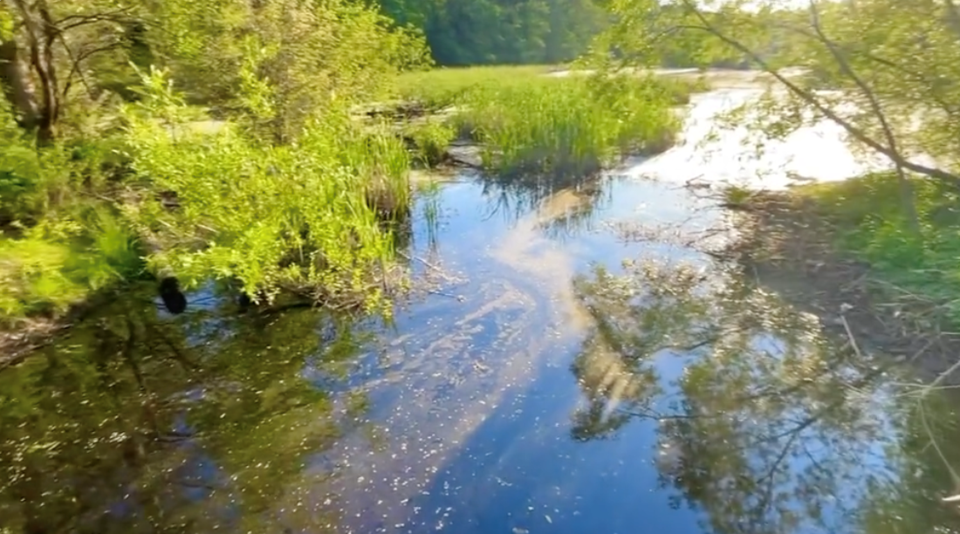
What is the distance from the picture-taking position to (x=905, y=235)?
557cm

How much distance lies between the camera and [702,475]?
3789 mm

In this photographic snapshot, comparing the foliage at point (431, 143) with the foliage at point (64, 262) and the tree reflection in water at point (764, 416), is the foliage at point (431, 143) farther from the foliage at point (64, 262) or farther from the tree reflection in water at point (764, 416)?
the tree reflection in water at point (764, 416)

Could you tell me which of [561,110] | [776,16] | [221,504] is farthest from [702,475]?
[561,110]

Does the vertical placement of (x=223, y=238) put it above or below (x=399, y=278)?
above

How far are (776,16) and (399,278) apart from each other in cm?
377

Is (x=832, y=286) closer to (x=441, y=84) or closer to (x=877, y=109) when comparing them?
(x=877, y=109)

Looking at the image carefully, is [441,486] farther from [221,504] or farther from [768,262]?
[768,262]

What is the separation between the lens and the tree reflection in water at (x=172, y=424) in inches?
136

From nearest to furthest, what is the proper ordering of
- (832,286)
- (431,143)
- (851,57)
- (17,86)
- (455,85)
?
1. (851,57)
2. (832,286)
3. (17,86)
4. (431,143)
5. (455,85)

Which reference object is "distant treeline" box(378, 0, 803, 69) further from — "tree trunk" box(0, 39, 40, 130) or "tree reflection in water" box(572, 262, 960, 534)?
"tree reflection in water" box(572, 262, 960, 534)

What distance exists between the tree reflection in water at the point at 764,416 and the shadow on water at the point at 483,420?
0.05 ft

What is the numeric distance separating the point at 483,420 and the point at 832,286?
339 cm

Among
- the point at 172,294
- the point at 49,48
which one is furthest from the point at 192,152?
the point at 49,48


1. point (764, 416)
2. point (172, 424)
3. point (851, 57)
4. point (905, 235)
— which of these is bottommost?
point (764, 416)
